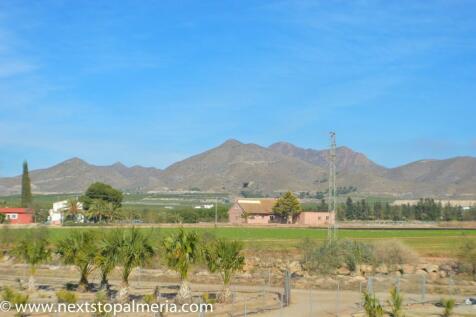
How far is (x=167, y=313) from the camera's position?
100 ft

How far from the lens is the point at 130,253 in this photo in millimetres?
34469

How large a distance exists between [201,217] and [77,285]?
314 feet

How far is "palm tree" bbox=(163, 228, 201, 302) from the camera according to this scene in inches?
1344

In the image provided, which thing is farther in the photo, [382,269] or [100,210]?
[100,210]

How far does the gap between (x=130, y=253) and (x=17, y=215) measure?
310ft

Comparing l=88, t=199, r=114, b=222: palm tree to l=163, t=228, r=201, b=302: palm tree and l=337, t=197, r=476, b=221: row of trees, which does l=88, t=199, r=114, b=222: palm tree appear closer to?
l=337, t=197, r=476, b=221: row of trees

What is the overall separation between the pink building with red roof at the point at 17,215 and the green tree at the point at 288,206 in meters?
50.1

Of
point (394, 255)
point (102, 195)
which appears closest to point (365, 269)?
point (394, 255)

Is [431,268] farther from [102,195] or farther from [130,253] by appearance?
[102,195]

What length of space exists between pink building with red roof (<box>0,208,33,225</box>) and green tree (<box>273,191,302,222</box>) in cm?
5007

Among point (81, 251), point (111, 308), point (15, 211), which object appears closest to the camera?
point (111, 308)

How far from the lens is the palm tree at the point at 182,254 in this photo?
112 feet

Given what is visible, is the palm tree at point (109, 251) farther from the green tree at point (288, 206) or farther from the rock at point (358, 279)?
the green tree at point (288, 206)

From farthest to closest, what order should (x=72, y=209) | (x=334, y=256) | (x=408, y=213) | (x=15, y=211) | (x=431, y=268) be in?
(x=408, y=213) < (x=72, y=209) < (x=15, y=211) < (x=334, y=256) < (x=431, y=268)
